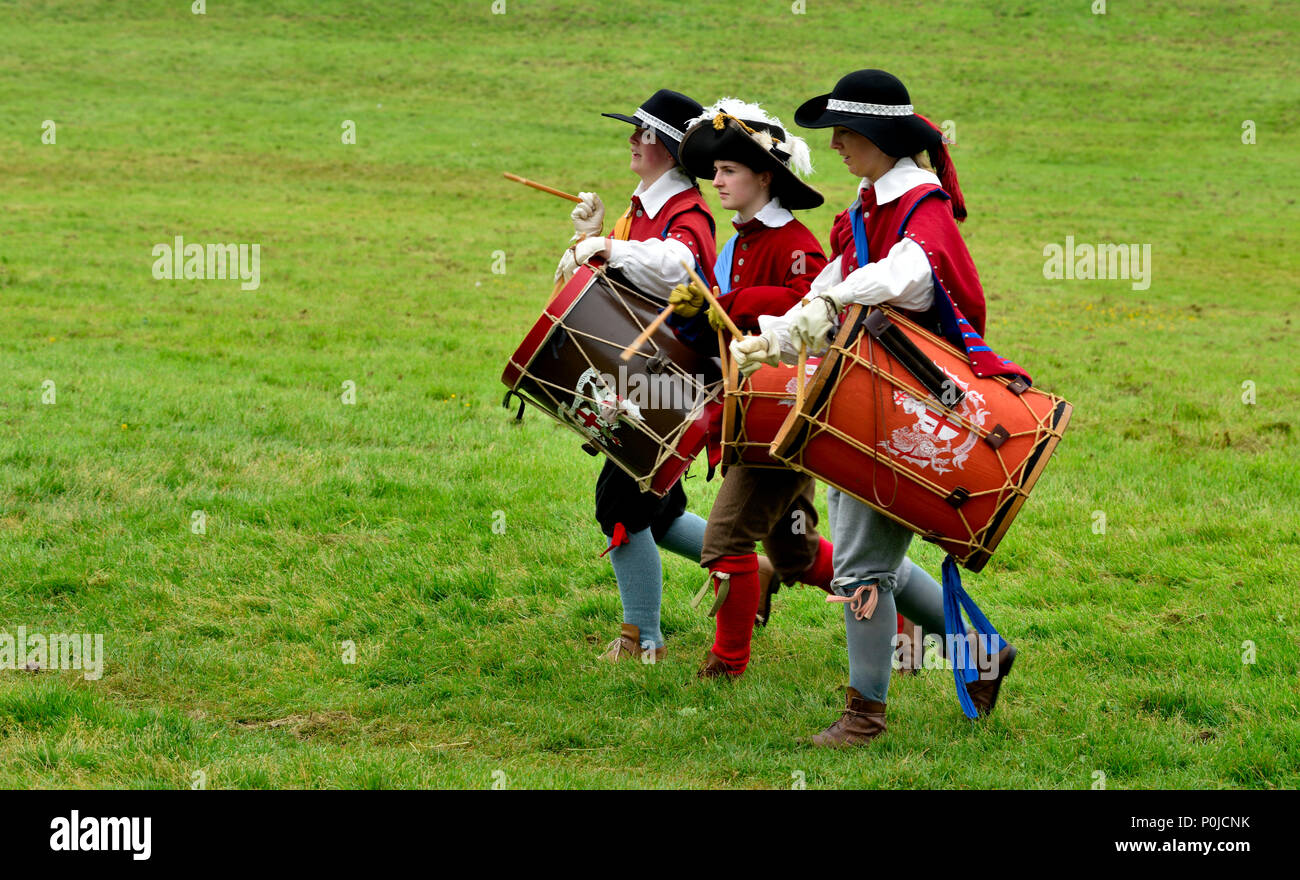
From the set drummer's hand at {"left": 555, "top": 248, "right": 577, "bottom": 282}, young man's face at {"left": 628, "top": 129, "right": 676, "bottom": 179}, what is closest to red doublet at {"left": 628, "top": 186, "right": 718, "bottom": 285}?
young man's face at {"left": 628, "top": 129, "right": 676, "bottom": 179}

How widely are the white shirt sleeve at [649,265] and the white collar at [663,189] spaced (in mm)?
352

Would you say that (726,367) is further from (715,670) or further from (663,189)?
(715,670)

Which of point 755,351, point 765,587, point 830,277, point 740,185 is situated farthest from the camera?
point 765,587

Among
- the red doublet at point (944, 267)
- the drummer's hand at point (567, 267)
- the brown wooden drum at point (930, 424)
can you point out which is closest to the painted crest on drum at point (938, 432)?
the brown wooden drum at point (930, 424)

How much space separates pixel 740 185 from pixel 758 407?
0.88m

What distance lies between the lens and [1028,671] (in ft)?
16.6

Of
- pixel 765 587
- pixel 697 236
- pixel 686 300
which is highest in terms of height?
pixel 697 236

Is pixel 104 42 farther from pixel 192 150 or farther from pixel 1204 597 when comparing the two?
pixel 1204 597

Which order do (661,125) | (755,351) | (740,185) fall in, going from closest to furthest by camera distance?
(755,351) < (740,185) < (661,125)

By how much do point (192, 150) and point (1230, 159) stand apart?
23.5 meters

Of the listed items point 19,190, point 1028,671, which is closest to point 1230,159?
point 19,190

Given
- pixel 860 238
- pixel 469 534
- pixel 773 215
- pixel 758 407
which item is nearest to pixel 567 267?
pixel 773 215

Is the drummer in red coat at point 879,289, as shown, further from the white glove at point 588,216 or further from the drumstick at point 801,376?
the white glove at point 588,216

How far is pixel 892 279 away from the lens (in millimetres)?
3938
